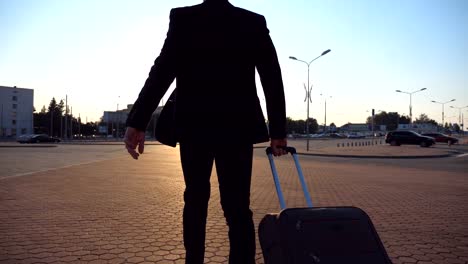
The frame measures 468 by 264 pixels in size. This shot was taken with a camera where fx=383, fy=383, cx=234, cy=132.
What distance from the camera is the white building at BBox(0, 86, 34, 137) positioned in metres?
89.8

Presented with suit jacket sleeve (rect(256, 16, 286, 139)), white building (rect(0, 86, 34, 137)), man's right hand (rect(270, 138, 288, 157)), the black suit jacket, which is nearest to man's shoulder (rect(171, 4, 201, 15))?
the black suit jacket

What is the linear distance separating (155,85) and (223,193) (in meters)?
0.78

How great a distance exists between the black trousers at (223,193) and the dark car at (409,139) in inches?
1531

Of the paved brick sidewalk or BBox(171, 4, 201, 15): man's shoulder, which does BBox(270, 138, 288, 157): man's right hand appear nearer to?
BBox(171, 4, 201, 15): man's shoulder

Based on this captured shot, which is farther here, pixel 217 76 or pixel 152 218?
pixel 152 218

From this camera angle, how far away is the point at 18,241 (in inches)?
156

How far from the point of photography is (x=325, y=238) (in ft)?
6.04

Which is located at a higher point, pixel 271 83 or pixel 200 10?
pixel 200 10

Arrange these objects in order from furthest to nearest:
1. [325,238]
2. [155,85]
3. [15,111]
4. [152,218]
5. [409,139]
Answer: [15,111]
[409,139]
[152,218]
[155,85]
[325,238]

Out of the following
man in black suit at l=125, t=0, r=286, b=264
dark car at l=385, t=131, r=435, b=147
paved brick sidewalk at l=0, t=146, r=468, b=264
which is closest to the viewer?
man in black suit at l=125, t=0, r=286, b=264

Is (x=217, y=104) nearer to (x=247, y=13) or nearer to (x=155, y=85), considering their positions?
(x=155, y=85)

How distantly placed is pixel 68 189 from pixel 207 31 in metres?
6.77

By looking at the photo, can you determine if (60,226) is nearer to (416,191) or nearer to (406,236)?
(406,236)

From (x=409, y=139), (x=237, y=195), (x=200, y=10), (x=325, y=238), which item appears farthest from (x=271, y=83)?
(x=409, y=139)
